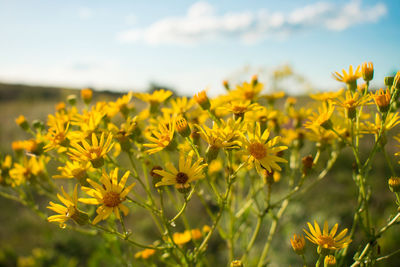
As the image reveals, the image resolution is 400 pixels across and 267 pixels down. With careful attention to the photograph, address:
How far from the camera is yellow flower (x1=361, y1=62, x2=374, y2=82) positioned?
6.61 ft

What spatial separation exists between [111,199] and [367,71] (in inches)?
71.5

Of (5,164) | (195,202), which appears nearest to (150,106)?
(5,164)

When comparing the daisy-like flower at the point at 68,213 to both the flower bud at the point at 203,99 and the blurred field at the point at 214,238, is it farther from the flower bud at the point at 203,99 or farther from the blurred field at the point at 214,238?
the blurred field at the point at 214,238

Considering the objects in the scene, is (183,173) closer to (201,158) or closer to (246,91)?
(201,158)

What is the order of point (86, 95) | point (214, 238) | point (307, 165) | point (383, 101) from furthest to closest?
1. point (214, 238)
2. point (86, 95)
3. point (307, 165)
4. point (383, 101)

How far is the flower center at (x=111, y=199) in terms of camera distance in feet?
4.96

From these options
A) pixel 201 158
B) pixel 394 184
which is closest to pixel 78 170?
pixel 201 158

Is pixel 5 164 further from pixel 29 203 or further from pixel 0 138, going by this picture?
pixel 0 138

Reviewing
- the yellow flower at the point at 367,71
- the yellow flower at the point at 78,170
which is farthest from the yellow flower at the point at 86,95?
the yellow flower at the point at 367,71

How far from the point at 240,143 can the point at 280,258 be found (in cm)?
370

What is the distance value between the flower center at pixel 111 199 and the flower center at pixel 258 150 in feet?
2.40

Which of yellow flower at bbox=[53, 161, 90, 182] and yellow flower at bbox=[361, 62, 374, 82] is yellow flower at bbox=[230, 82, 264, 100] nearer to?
yellow flower at bbox=[361, 62, 374, 82]

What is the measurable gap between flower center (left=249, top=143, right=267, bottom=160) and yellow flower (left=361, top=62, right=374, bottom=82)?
0.98m

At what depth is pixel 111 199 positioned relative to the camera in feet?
5.01
